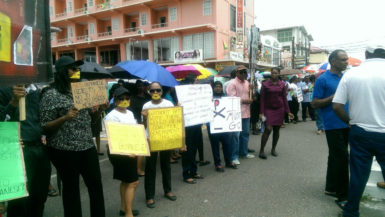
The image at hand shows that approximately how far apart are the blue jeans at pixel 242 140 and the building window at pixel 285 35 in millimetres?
47170

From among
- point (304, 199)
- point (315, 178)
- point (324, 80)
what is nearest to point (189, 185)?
point (304, 199)

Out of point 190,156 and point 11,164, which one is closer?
point 11,164

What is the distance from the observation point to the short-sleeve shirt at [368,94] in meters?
2.91

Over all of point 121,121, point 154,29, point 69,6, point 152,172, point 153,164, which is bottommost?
point 152,172

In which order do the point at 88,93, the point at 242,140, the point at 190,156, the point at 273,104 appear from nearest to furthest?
the point at 88,93 → the point at 190,156 → the point at 273,104 → the point at 242,140

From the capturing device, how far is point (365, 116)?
2.98 meters

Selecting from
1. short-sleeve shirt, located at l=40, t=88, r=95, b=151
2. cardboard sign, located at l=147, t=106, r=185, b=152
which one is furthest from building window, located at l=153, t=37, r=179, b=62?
short-sleeve shirt, located at l=40, t=88, r=95, b=151

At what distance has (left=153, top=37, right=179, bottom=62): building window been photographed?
2555 centimetres

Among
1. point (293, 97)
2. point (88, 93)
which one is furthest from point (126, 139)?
point (293, 97)

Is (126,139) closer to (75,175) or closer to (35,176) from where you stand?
(75,175)

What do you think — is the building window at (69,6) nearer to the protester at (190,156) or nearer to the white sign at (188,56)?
the white sign at (188,56)

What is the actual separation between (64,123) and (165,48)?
2420 centimetres

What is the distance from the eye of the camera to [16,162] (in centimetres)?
209

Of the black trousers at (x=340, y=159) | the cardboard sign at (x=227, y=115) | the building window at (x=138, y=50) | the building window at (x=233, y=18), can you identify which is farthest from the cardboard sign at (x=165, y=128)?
the building window at (x=138, y=50)
